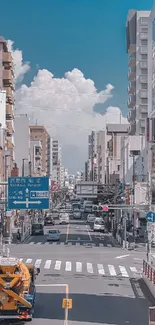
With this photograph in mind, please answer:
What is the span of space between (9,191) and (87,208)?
129 metres

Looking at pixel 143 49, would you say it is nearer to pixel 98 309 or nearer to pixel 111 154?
pixel 111 154

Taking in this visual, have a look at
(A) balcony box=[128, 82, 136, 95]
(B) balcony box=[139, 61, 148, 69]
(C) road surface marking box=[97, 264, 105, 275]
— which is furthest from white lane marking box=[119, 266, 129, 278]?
(A) balcony box=[128, 82, 136, 95]

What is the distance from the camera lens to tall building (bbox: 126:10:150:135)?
11519 centimetres

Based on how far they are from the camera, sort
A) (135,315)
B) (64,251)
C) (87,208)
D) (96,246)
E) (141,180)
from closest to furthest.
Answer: (135,315) → (64,251) → (96,246) → (141,180) → (87,208)

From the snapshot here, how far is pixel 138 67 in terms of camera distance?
11719cm

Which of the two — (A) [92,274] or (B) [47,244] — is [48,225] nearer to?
(B) [47,244]

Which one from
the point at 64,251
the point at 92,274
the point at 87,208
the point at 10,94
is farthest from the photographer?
the point at 87,208

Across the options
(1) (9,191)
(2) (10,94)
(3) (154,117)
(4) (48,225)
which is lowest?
(4) (48,225)

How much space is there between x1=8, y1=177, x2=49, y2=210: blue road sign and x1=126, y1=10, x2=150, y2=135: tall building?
243 feet

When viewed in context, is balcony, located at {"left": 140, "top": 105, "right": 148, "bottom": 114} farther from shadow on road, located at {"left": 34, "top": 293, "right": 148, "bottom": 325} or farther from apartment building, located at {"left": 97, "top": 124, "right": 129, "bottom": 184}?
shadow on road, located at {"left": 34, "top": 293, "right": 148, "bottom": 325}

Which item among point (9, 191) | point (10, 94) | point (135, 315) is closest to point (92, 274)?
point (9, 191)

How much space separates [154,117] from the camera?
76750mm

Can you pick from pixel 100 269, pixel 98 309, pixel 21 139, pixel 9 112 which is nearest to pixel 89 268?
pixel 100 269

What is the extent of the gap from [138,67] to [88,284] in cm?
8564
